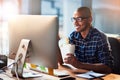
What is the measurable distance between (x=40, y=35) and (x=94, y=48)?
30.6 inches

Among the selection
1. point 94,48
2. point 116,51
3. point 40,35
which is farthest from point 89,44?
point 40,35

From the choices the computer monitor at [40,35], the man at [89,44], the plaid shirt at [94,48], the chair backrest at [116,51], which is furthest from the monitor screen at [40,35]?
the chair backrest at [116,51]

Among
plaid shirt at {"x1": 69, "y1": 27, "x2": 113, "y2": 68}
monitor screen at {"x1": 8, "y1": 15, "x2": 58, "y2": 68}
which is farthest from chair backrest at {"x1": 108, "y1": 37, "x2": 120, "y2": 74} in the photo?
monitor screen at {"x1": 8, "y1": 15, "x2": 58, "y2": 68}

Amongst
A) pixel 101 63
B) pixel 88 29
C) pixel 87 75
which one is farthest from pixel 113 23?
pixel 87 75

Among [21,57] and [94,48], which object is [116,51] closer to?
[94,48]

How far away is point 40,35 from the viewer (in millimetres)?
1728

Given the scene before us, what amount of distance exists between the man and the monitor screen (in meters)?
0.57

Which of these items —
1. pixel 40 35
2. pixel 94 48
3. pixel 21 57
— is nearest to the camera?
pixel 40 35

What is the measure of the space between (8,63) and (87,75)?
2.65ft

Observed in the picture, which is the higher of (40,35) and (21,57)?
(40,35)

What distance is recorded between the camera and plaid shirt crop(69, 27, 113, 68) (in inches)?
88.3

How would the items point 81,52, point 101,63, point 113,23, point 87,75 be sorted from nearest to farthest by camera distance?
point 87,75
point 101,63
point 81,52
point 113,23

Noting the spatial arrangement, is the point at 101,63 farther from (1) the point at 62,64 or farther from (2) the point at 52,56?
(2) the point at 52,56

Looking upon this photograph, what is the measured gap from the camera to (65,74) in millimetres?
1950
